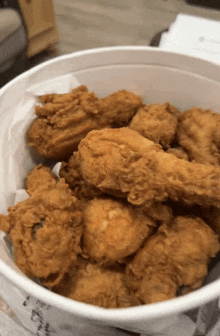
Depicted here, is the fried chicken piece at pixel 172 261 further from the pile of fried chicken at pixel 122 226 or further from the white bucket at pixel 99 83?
the white bucket at pixel 99 83

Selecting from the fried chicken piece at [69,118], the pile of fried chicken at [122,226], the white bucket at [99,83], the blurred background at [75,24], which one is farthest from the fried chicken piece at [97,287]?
the blurred background at [75,24]

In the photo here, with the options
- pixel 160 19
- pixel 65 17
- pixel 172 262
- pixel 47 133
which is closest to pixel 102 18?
pixel 65 17

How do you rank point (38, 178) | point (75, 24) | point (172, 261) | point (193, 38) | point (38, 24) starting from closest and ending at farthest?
point (172, 261), point (38, 178), point (193, 38), point (38, 24), point (75, 24)

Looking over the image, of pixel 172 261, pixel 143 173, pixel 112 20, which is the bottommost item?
pixel 112 20

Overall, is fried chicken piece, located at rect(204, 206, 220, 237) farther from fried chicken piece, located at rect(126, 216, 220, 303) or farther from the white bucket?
the white bucket

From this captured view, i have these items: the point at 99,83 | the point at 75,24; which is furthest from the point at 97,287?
the point at 75,24

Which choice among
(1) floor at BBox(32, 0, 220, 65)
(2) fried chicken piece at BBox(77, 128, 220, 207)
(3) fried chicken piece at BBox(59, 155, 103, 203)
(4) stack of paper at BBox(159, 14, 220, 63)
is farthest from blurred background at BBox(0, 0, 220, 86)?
(2) fried chicken piece at BBox(77, 128, 220, 207)

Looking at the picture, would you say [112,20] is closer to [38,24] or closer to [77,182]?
[38,24]
